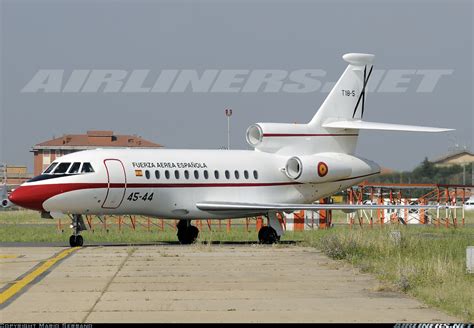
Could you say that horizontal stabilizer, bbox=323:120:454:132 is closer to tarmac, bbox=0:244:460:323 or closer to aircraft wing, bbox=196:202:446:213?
aircraft wing, bbox=196:202:446:213

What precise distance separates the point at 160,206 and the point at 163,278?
1181cm

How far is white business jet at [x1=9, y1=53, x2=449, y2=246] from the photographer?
93.5 feet

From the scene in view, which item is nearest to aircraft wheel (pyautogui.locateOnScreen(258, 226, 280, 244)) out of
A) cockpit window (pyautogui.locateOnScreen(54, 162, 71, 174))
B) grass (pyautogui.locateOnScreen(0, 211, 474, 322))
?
grass (pyautogui.locateOnScreen(0, 211, 474, 322))

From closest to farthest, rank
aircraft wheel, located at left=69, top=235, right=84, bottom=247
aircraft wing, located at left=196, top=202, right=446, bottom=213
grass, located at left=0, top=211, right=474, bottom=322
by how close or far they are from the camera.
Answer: grass, located at left=0, top=211, right=474, bottom=322, aircraft wheel, located at left=69, top=235, right=84, bottom=247, aircraft wing, located at left=196, top=202, right=446, bottom=213

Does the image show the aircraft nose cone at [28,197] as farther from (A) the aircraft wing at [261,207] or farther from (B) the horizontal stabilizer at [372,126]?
(B) the horizontal stabilizer at [372,126]

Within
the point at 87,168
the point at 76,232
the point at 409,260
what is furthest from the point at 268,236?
the point at 409,260

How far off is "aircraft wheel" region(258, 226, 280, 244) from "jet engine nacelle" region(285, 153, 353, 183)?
2594 millimetres

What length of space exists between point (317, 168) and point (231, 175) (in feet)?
10.5

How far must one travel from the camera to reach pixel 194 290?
16531 millimetres

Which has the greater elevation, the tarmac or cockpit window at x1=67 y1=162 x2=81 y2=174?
cockpit window at x1=67 y1=162 x2=81 y2=174

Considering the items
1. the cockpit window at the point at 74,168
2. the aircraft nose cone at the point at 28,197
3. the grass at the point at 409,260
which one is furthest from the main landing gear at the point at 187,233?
the aircraft nose cone at the point at 28,197

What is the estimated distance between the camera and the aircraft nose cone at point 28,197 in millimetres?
27625

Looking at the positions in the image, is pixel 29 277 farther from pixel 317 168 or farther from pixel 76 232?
pixel 317 168

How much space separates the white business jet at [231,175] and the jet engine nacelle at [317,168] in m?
0.03
